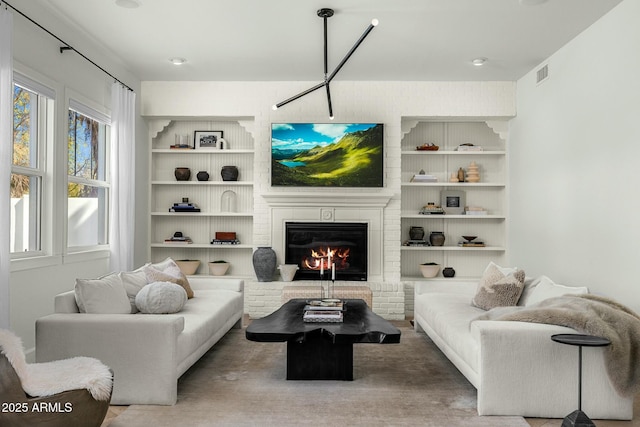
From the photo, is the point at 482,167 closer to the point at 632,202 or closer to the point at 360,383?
the point at 632,202

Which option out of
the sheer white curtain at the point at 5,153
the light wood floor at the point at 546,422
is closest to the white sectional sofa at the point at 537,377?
the light wood floor at the point at 546,422

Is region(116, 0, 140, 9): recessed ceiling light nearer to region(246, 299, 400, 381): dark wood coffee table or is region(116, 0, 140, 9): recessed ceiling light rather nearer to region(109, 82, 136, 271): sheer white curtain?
region(109, 82, 136, 271): sheer white curtain

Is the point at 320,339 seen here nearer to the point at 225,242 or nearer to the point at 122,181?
the point at 122,181

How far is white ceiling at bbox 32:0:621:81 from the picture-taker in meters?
4.42

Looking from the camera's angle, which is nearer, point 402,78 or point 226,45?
point 226,45

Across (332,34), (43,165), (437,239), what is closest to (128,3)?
(43,165)

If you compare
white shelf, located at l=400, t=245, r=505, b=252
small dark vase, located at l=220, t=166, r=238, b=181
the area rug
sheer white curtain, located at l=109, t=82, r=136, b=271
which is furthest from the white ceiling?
the area rug

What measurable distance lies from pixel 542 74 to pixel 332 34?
7.93ft

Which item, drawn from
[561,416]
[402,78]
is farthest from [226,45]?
[561,416]

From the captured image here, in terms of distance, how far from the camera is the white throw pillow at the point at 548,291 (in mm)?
3781

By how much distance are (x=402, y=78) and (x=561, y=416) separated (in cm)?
448

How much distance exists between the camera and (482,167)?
7285 millimetres

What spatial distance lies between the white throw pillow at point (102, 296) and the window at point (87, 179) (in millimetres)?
1631

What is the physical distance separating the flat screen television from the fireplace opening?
1.75 feet
